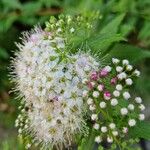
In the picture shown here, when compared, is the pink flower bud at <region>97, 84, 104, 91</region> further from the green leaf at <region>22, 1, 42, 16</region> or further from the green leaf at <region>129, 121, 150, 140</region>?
the green leaf at <region>22, 1, 42, 16</region>

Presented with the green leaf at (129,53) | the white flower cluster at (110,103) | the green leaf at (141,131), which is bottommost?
the green leaf at (141,131)

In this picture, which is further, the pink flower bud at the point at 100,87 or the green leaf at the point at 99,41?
the green leaf at the point at 99,41

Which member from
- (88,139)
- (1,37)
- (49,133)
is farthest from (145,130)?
(1,37)

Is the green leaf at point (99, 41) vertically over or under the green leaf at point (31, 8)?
over

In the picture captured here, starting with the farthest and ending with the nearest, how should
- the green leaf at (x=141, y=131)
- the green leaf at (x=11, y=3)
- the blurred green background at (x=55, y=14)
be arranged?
the green leaf at (x=11, y=3) → the blurred green background at (x=55, y=14) → the green leaf at (x=141, y=131)

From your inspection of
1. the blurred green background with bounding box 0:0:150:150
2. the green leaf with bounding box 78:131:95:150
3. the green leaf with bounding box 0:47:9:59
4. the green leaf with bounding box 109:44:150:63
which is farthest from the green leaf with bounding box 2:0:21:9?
the green leaf with bounding box 78:131:95:150

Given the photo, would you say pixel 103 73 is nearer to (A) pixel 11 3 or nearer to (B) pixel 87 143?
(B) pixel 87 143

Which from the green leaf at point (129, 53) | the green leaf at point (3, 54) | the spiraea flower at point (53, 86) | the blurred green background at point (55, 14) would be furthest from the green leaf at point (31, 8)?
the spiraea flower at point (53, 86)

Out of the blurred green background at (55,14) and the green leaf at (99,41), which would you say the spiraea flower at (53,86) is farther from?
the blurred green background at (55,14)
